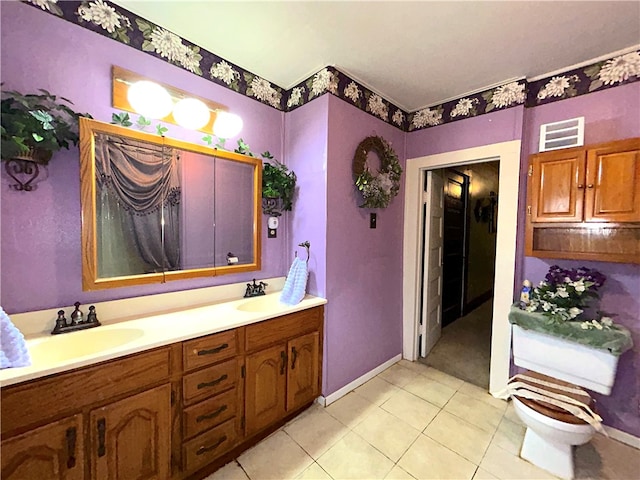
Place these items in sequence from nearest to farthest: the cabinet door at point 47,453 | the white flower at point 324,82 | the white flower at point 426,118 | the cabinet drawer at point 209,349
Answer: the cabinet door at point 47,453
the cabinet drawer at point 209,349
the white flower at point 324,82
the white flower at point 426,118

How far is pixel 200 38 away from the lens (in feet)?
5.34

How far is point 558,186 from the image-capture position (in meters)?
1.70

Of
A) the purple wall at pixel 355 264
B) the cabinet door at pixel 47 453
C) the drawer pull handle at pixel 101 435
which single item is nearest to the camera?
the cabinet door at pixel 47 453

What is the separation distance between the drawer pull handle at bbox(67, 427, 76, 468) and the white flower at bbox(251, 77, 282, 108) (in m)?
2.18

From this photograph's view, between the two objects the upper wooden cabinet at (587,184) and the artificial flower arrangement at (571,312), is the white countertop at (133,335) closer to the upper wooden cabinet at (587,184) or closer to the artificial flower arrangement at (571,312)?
the artificial flower arrangement at (571,312)

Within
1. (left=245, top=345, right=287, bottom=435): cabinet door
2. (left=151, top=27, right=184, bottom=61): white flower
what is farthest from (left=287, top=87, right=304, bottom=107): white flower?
(left=245, top=345, right=287, bottom=435): cabinet door

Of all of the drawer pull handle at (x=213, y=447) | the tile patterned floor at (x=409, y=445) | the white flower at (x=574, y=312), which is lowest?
the tile patterned floor at (x=409, y=445)

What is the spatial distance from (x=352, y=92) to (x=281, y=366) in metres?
2.08

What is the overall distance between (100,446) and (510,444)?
2226 mm

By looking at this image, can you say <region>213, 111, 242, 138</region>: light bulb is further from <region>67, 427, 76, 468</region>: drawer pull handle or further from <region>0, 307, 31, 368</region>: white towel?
<region>67, 427, 76, 468</region>: drawer pull handle

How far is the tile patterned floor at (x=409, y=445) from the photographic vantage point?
1.45 m

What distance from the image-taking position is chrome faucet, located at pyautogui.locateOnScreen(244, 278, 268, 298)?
6.44ft

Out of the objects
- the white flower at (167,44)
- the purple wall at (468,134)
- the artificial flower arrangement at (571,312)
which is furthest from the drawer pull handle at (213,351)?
the purple wall at (468,134)

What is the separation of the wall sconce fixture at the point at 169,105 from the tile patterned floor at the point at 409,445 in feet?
6.84
